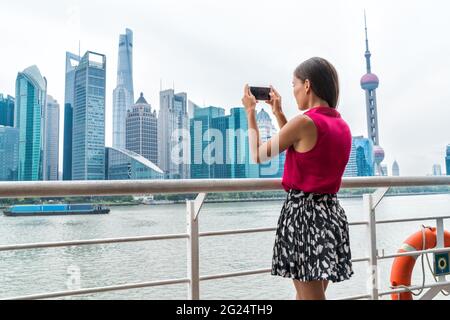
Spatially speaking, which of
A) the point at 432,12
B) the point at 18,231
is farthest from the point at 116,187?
the point at 432,12

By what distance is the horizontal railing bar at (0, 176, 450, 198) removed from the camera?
1041 millimetres

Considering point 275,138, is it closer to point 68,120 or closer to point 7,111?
point 7,111

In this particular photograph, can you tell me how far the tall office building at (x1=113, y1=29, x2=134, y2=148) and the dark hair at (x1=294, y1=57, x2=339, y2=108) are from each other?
4078 millimetres

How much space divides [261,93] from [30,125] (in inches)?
201

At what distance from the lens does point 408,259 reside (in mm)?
2252

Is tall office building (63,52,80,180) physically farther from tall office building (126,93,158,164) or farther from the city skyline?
tall office building (126,93,158,164)

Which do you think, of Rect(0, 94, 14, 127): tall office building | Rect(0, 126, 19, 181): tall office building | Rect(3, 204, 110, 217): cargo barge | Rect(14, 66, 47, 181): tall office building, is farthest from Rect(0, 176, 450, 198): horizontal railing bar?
Rect(0, 94, 14, 127): tall office building

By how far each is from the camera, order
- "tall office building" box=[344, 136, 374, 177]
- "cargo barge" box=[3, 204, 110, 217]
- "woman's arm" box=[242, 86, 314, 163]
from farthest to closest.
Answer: "cargo barge" box=[3, 204, 110, 217]
"tall office building" box=[344, 136, 374, 177]
"woman's arm" box=[242, 86, 314, 163]

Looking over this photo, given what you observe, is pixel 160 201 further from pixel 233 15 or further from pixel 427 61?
pixel 427 61

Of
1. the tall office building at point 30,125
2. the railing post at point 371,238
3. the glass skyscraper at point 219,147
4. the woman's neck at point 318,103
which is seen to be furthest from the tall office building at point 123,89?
the woman's neck at point 318,103

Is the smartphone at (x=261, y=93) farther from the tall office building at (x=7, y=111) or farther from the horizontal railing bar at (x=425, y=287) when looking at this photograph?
the tall office building at (x=7, y=111)

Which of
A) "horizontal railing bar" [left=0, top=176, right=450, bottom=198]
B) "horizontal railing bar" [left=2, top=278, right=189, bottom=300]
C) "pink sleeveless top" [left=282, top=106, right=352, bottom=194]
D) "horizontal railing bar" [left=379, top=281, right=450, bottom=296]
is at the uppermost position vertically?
"pink sleeveless top" [left=282, top=106, right=352, bottom=194]

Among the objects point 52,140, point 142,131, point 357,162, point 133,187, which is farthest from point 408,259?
point 52,140
